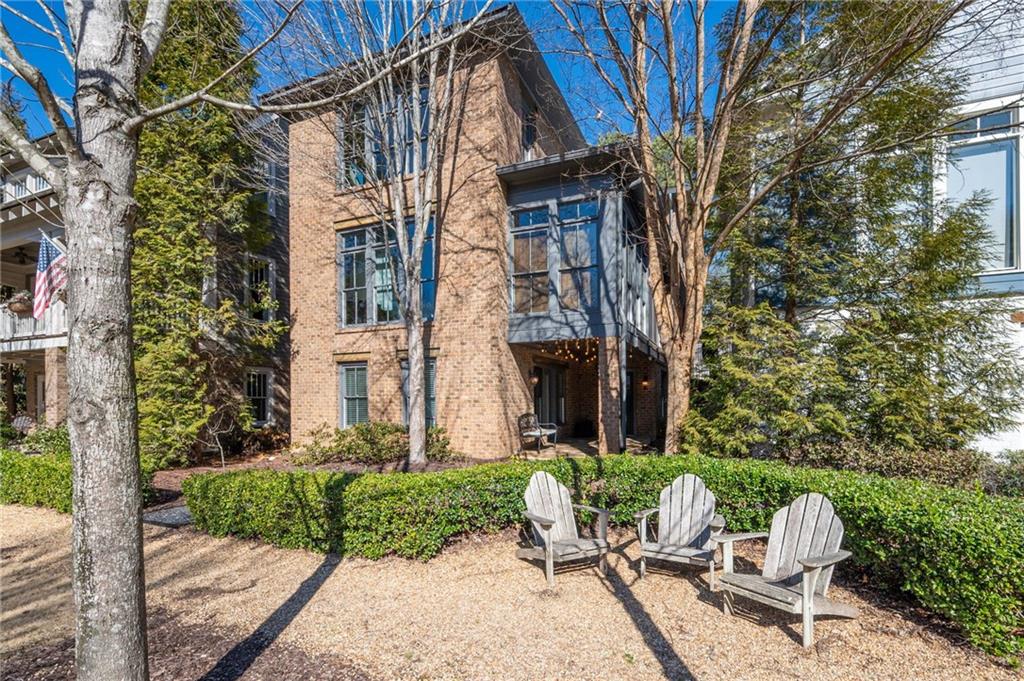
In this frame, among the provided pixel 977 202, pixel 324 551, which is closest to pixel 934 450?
→ pixel 977 202

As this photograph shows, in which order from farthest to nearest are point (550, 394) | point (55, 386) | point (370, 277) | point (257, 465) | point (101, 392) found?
point (550, 394) → point (55, 386) → point (370, 277) → point (257, 465) → point (101, 392)

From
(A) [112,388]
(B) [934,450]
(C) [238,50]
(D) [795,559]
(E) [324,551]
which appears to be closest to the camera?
(A) [112,388]

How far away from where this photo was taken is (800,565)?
439 centimetres

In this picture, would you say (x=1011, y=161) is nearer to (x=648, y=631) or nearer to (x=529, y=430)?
(x=529, y=430)

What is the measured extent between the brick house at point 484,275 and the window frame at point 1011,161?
563cm

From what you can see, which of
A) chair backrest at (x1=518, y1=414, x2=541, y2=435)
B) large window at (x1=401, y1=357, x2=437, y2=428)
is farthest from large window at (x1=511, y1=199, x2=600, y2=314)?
chair backrest at (x1=518, y1=414, x2=541, y2=435)

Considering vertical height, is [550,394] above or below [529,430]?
above

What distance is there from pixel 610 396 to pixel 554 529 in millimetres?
5384

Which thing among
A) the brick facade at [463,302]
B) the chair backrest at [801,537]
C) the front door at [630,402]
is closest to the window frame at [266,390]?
the brick facade at [463,302]

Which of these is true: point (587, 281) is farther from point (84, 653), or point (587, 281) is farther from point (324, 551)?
point (84, 653)

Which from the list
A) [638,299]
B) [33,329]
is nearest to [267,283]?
[33,329]

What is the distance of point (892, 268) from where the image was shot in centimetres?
866

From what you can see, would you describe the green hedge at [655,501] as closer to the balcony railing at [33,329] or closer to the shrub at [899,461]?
the shrub at [899,461]

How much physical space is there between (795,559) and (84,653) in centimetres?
517
